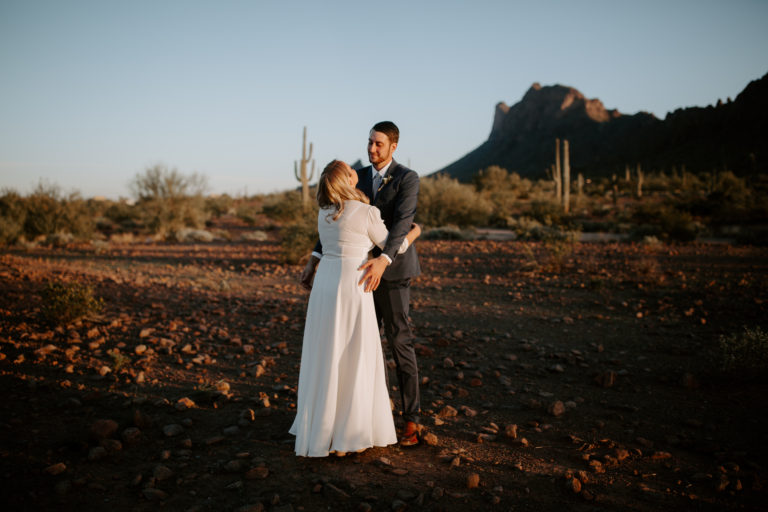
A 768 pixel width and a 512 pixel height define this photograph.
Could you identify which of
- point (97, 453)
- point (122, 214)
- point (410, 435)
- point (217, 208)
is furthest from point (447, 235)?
point (217, 208)

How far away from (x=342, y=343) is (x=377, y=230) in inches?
29.3

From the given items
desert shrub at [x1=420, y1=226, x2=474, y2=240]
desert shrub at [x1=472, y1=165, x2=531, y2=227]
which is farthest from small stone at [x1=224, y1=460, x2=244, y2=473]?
desert shrub at [x1=472, y1=165, x2=531, y2=227]

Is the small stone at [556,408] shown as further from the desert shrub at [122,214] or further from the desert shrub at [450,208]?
the desert shrub at [122,214]

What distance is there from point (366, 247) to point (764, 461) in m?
2.79

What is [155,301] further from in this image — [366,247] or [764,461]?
[764,461]

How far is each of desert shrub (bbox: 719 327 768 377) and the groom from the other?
310 centimetres

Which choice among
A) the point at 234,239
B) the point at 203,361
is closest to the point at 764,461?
the point at 203,361

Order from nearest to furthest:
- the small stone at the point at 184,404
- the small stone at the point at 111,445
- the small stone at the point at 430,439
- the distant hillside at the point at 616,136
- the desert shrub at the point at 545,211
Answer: the small stone at the point at 111,445 → the small stone at the point at 430,439 → the small stone at the point at 184,404 → the desert shrub at the point at 545,211 → the distant hillside at the point at 616,136

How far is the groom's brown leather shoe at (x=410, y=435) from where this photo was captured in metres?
2.98

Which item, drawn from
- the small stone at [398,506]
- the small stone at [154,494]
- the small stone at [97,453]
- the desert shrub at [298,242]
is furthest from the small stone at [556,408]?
the desert shrub at [298,242]

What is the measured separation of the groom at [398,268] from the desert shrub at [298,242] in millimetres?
8331

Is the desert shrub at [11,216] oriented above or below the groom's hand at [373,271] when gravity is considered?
above

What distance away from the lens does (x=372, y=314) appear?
2.90 m

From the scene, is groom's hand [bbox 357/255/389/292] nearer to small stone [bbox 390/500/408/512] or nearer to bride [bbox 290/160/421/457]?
bride [bbox 290/160/421/457]
